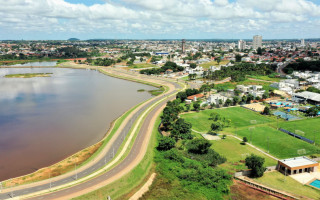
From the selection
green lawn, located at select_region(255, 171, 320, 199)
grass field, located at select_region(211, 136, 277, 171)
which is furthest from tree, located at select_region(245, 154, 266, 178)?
grass field, located at select_region(211, 136, 277, 171)

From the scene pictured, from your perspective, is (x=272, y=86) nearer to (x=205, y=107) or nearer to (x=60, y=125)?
(x=205, y=107)

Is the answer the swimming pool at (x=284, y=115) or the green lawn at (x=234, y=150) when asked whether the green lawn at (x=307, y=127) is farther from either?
the green lawn at (x=234, y=150)

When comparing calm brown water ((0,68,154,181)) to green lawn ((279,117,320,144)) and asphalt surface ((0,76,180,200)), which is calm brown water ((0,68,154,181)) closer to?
asphalt surface ((0,76,180,200))

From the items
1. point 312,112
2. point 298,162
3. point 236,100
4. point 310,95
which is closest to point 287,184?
point 298,162

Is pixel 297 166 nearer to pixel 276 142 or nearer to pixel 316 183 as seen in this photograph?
pixel 316 183

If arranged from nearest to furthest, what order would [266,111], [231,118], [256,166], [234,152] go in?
[256,166] < [234,152] < [231,118] < [266,111]

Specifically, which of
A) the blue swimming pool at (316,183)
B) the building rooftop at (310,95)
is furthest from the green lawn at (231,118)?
the blue swimming pool at (316,183)
